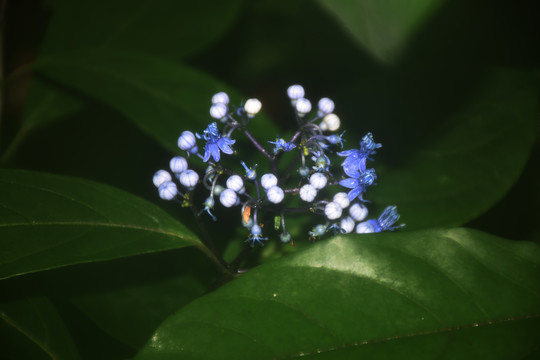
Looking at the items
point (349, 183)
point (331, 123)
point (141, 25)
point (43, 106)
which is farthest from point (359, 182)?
point (43, 106)

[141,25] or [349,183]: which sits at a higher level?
[141,25]

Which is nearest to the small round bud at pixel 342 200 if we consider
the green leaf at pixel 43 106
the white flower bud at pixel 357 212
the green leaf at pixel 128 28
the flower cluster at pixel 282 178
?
the flower cluster at pixel 282 178

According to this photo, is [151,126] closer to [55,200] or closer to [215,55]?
[55,200]

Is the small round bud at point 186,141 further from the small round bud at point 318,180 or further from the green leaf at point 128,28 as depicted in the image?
the green leaf at point 128,28

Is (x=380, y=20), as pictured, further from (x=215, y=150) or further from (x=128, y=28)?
(x=128, y=28)

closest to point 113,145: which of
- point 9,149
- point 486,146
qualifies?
point 9,149
